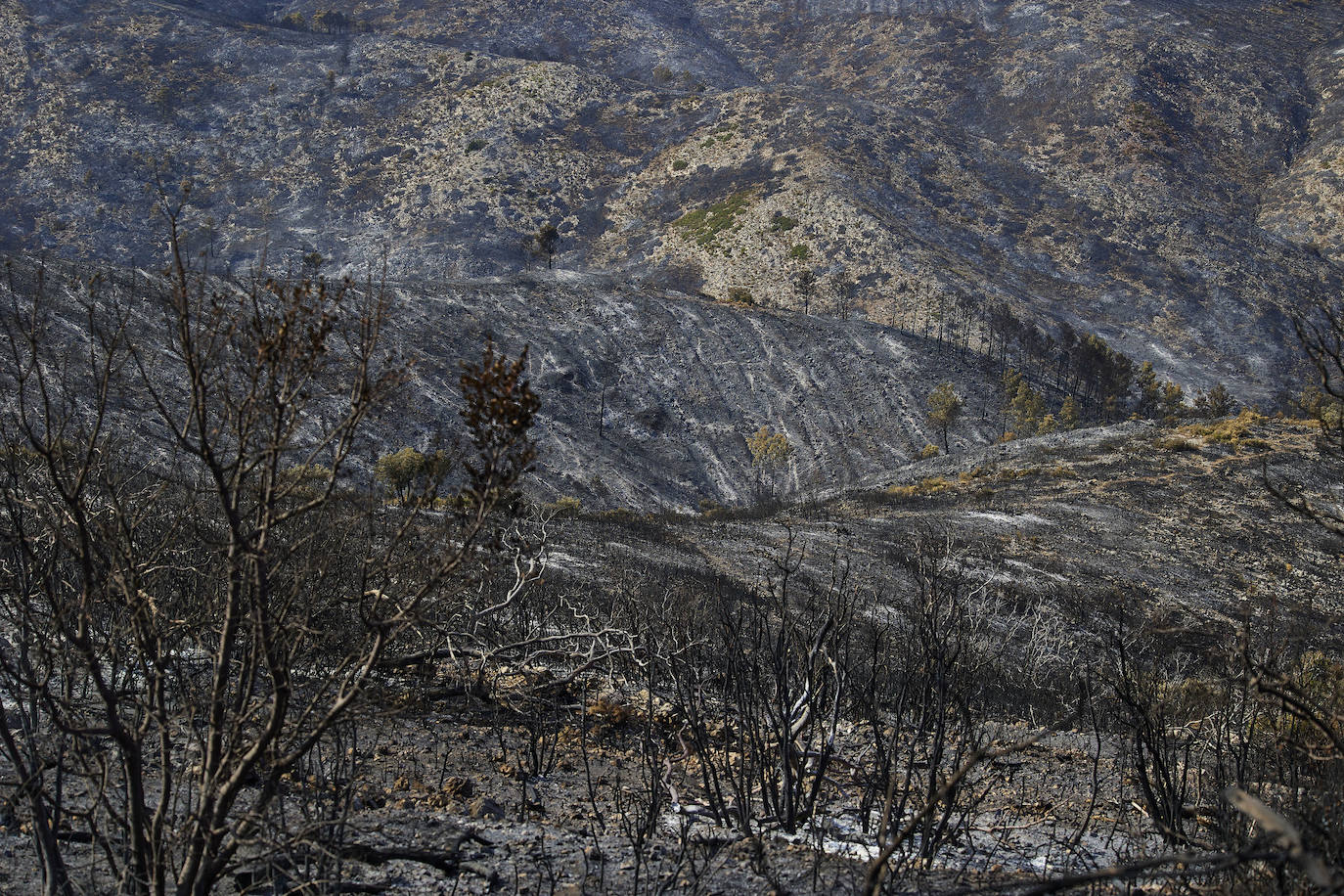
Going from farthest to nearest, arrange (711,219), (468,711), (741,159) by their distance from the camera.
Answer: (741,159)
(711,219)
(468,711)

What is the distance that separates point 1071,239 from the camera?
314 ft

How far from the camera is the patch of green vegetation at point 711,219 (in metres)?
92.9

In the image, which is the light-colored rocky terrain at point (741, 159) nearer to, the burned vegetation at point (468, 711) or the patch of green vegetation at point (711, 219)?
the patch of green vegetation at point (711, 219)

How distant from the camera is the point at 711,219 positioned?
313 feet

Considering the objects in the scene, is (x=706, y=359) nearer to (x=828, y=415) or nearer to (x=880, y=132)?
(x=828, y=415)

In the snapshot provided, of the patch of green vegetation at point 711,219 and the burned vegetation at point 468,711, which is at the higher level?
the patch of green vegetation at point 711,219

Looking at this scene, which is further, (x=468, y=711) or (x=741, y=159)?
(x=741, y=159)

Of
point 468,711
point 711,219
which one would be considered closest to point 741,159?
point 711,219

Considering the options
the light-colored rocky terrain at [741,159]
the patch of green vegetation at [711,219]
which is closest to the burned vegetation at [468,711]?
the light-colored rocky terrain at [741,159]

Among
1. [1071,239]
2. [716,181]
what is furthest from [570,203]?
[1071,239]

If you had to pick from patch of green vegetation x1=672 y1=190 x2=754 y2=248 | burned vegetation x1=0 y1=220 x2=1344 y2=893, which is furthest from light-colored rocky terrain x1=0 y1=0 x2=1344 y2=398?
burned vegetation x1=0 y1=220 x2=1344 y2=893

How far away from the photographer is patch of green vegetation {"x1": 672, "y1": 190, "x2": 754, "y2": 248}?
9294 cm

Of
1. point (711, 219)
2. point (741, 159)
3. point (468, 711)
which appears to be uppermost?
point (741, 159)

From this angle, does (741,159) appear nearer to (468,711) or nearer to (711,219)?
(711,219)
